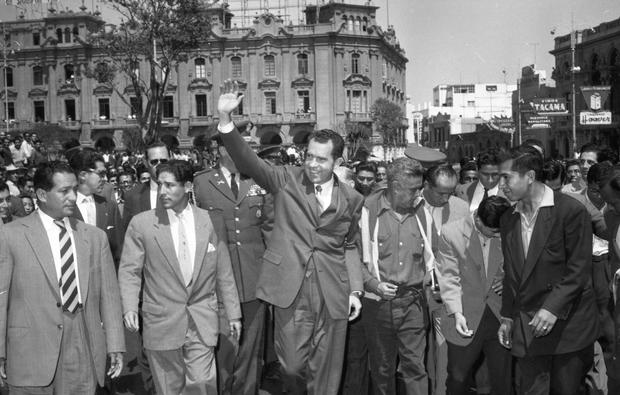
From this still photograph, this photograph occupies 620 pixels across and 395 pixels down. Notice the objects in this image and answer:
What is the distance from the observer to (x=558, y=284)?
466 centimetres

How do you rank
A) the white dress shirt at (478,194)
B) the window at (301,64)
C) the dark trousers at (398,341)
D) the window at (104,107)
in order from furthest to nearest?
the window at (104,107), the window at (301,64), the white dress shirt at (478,194), the dark trousers at (398,341)

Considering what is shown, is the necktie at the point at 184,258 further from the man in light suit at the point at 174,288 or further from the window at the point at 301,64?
the window at the point at 301,64

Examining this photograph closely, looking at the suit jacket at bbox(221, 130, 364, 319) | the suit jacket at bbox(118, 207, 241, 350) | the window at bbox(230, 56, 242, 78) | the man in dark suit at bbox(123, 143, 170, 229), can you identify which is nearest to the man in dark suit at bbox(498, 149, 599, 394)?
the suit jacket at bbox(221, 130, 364, 319)

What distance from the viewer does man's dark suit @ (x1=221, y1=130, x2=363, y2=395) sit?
5285 mm

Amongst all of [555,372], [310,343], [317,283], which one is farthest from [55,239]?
[555,372]

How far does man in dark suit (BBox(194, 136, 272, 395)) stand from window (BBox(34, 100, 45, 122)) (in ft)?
214

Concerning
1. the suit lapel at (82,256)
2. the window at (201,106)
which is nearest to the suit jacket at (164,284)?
the suit lapel at (82,256)

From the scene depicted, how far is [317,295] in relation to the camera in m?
5.32

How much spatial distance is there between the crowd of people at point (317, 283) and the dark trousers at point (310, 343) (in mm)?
11

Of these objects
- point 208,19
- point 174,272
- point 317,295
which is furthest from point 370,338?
point 208,19

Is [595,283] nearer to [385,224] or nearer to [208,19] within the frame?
[385,224]

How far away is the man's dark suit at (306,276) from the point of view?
208 inches

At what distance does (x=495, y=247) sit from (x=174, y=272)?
2388 millimetres

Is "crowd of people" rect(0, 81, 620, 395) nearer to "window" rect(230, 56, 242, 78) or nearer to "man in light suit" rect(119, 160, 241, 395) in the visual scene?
"man in light suit" rect(119, 160, 241, 395)
